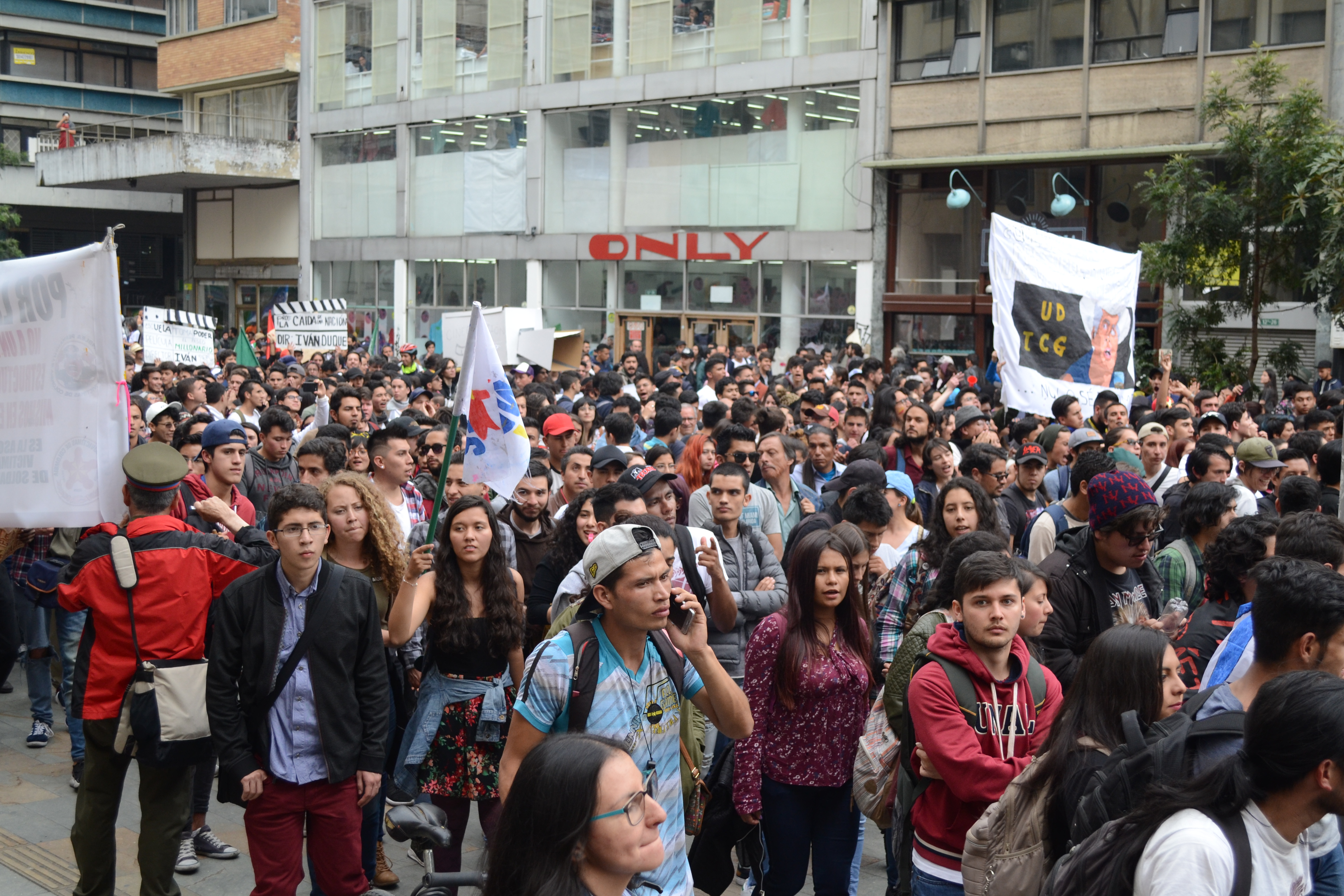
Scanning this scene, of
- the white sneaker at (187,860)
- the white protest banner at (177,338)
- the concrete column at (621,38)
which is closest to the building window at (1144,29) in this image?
the concrete column at (621,38)

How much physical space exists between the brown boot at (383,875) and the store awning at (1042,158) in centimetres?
1795

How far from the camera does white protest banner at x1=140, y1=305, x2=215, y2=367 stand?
55.6ft

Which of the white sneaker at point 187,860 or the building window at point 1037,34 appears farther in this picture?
the building window at point 1037,34

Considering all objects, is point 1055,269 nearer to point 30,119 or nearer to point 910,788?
point 910,788

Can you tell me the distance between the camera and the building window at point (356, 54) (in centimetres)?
3512

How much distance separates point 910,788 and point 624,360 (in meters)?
15.6

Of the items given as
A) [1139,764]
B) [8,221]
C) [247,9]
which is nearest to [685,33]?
[247,9]

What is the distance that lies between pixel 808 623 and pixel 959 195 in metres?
20.2

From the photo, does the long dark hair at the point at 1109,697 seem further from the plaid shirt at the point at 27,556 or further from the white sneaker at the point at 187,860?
the plaid shirt at the point at 27,556

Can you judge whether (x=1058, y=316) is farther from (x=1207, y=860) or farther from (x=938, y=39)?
(x=938, y=39)

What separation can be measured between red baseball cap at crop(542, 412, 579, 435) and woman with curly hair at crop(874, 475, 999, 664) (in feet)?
11.2

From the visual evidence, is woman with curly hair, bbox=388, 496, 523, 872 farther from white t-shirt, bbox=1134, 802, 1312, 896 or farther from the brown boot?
white t-shirt, bbox=1134, 802, 1312, 896

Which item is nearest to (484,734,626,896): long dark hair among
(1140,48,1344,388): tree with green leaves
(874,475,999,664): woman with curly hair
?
(874,475,999,664): woman with curly hair

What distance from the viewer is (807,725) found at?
491cm
